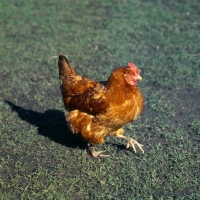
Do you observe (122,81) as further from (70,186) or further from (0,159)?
(0,159)

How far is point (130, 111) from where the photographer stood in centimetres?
450

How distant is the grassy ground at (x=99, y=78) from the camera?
451 centimetres

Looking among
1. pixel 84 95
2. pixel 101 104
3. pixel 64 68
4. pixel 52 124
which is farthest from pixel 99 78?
pixel 101 104

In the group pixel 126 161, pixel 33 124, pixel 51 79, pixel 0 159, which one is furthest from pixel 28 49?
pixel 126 161

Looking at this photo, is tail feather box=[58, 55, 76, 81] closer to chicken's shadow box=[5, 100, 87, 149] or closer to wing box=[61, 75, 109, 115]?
wing box=[61, 75, 109, 115]

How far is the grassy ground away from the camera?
4.51 metres

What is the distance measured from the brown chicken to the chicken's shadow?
1.33ft

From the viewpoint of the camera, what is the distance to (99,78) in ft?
22.4

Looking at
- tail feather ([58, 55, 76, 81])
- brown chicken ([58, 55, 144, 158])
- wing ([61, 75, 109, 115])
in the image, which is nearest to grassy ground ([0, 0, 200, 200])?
brown chicken ([58, 55, 144, 158])

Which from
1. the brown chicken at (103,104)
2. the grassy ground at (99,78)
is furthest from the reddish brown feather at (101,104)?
the grassy ground at (99,78)

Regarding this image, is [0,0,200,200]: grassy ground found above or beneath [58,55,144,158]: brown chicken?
beneath

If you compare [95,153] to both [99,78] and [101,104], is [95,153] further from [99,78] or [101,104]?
[99,78]

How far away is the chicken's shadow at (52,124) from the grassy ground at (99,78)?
0.05 ft

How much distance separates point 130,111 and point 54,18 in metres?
5.47
